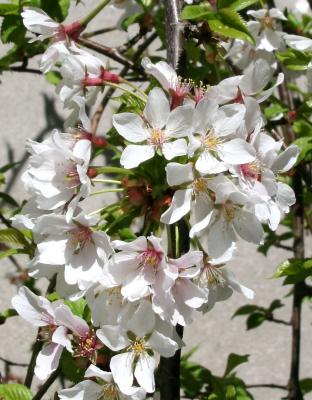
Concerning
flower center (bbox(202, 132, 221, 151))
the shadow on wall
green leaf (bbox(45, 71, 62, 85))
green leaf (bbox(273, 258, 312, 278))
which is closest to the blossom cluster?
flower center (bbox(202, 132, 221, 151))

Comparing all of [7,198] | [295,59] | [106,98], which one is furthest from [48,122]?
[295,59]

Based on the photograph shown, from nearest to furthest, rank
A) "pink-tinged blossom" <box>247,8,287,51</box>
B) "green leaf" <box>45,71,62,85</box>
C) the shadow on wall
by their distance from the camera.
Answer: "pink-tinged blossom" <box>247,8,287,51</box>
"green leaf" <box>45,71,62,85</box>
the shadow on wall

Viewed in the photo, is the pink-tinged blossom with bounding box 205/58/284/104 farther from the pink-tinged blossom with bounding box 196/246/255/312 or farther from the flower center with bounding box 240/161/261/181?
the pink-tinged blossom with bounding box 196/246/255/312

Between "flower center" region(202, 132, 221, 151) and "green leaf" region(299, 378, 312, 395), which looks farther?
"green leaf" region(299, 378, 312, 395)

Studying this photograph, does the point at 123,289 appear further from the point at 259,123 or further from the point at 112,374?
the point at 259,123

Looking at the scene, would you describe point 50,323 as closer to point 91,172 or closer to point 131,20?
point 91,172

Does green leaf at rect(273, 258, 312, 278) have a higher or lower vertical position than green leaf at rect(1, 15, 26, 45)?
lower
